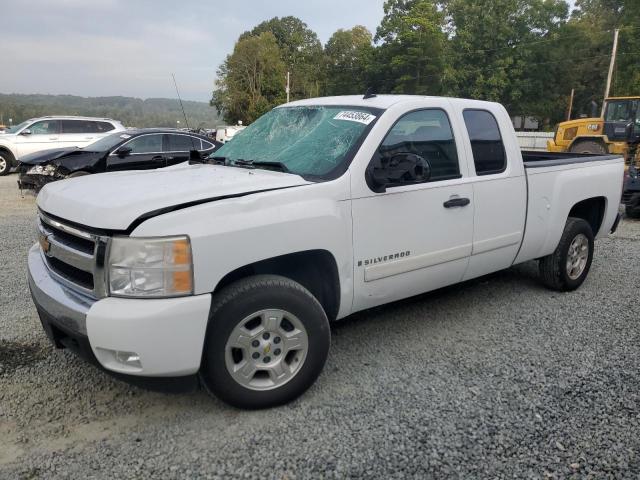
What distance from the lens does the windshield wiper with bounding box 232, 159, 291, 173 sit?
337 centimetres

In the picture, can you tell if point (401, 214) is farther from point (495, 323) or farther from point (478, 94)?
point (478, 94)

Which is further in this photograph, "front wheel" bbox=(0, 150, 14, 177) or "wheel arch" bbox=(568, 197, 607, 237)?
"front wheel" bbox=(0, 150, 14, 177)

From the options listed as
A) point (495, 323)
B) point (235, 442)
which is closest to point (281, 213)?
point (235, 442)

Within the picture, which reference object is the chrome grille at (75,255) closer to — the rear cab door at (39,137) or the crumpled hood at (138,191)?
the crumpled hood at (138,191)

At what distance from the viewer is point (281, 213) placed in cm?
287

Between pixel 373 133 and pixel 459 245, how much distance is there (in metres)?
1.11

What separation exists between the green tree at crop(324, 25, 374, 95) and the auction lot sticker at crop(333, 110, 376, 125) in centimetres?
5964

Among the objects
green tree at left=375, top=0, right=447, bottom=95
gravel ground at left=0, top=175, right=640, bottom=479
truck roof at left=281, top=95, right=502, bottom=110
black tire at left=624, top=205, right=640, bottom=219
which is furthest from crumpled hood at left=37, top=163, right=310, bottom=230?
green tree at left=375, top=0, right=447, bottom=95

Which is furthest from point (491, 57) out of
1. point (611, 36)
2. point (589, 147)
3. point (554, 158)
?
point (554, 158)

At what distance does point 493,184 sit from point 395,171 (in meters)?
1.24

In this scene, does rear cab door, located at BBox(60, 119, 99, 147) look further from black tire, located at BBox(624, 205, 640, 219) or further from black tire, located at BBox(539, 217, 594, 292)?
black tire, located at BBox(539, 217, 594, 292)

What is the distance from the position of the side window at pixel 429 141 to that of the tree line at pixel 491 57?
41.0 metres

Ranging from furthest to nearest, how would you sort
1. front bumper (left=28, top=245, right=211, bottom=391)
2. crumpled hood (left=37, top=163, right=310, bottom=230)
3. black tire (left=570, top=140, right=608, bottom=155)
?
1. black tire (left=570, top=140, right=608, bottom=155)
2. crumpled hood (left=37, top=163, right=310, bottom=230)
3. front bumper (left=28, top=245, right=211, bottom=391)

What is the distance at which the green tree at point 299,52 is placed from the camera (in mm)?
66594
